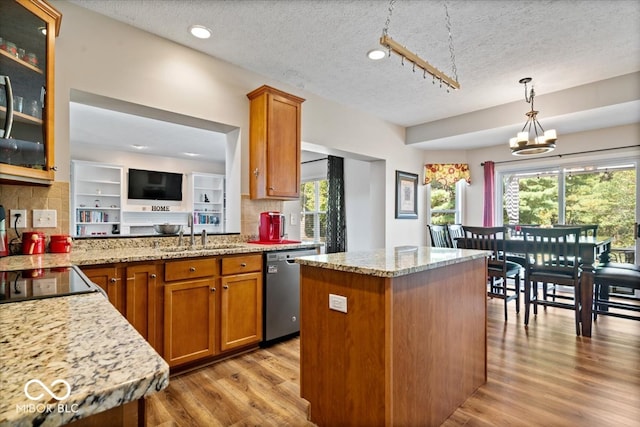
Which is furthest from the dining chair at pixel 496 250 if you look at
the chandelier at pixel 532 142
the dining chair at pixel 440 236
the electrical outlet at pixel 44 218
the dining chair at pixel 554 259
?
the electrical outlet at pixel 44 218

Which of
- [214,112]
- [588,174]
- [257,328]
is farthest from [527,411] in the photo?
[588,174]

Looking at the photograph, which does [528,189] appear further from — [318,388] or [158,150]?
[158,150]

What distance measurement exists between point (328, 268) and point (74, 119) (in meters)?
4.64

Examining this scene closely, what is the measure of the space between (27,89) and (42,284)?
123cm

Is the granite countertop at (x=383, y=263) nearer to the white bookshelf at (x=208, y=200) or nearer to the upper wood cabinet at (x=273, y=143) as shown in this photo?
the upper wood cabinet at (x=273, y=143)

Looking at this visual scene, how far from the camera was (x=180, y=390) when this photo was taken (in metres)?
2.10

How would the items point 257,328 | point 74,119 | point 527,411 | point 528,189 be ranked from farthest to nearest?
point 528,189, point 74,119, point 257,328, point 527,411

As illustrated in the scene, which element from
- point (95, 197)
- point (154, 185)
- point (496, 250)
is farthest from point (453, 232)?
point (95, 197)

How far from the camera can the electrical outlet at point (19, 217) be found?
204 centimetres

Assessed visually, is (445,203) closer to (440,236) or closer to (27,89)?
(440,236)

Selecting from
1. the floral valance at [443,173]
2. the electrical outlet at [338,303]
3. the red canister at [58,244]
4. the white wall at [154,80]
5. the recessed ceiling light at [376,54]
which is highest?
the recessed ceiling light at [376,54]

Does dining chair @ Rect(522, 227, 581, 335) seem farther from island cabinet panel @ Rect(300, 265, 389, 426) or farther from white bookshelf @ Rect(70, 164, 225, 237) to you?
white bookshelf @ Rect(70, 164, 225, 237)

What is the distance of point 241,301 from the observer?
2.60m

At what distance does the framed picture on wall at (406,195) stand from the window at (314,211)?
62.9 inches
